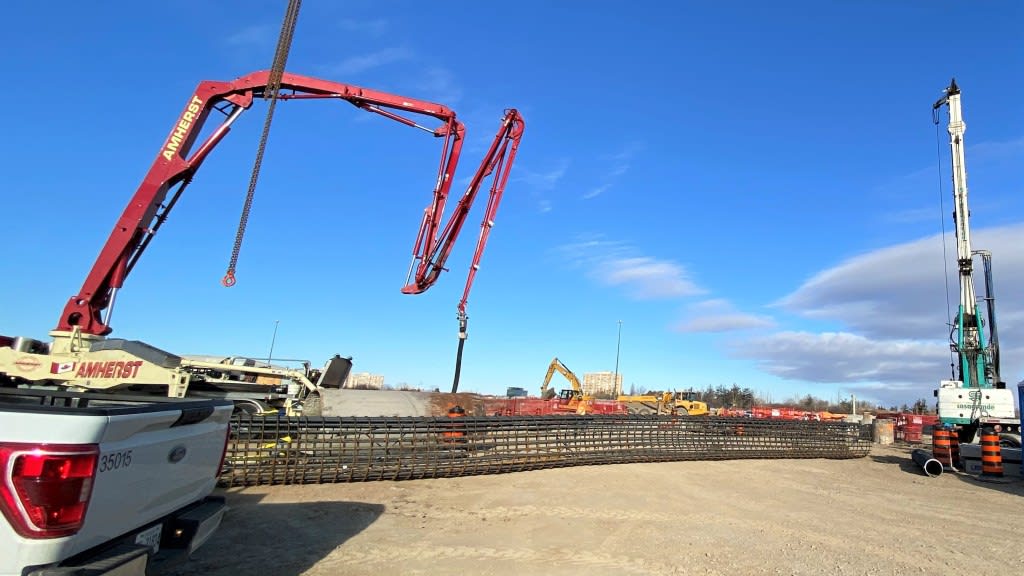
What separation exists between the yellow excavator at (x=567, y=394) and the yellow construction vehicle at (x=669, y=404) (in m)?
2.95

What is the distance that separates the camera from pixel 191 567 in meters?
5.64

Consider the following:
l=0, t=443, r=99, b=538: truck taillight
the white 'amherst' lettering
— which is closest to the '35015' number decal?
l=0, t=443, r=99, b=538: truck taillight

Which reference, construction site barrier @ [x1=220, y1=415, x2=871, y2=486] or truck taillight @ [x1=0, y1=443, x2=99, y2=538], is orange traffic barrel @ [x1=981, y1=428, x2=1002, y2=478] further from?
truck taillight @ [x1=0, y1=443, x2=99, y2=538]

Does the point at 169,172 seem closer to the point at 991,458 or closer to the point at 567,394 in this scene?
the point at 991,458

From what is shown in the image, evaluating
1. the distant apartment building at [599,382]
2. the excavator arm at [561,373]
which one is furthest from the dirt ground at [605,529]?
the distant apartment building at [599,382]

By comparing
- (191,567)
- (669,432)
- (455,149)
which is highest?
(455,149)

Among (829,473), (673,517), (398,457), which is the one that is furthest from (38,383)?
(829,473)

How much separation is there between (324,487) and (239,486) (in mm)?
1264

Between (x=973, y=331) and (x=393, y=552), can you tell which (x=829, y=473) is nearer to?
(x=973, y=331)

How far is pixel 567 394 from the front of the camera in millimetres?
41719

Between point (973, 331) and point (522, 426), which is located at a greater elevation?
point (973, 331)

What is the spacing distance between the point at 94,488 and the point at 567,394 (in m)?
39.9

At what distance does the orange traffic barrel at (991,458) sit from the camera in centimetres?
1514

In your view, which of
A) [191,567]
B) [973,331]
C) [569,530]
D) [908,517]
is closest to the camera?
[191,567]
